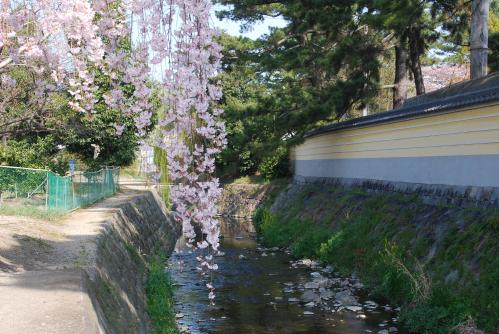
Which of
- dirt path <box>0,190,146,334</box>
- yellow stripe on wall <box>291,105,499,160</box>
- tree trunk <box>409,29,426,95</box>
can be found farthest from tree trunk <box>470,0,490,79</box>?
dirt path <box>0,190,146,334</box>

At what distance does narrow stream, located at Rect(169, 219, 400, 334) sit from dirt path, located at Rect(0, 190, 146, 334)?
104 inches

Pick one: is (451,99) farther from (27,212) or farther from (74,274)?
(27,212)

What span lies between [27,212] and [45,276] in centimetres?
683

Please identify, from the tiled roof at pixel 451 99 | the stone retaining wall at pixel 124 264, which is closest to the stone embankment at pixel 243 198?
the stone retaining wall at pixel 124 264

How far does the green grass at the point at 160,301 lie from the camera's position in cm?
923

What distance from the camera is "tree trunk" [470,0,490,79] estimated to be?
48.7ft

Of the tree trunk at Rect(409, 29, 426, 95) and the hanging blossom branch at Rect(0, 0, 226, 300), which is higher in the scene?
the tree trunk at Rect(409, 29, 426, 95)

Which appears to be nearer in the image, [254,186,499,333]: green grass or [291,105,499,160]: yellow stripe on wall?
[254,186,499,333]: green grass

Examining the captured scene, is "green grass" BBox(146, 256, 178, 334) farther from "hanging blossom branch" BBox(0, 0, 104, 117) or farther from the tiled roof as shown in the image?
the tiled roof

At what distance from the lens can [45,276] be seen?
291 inches

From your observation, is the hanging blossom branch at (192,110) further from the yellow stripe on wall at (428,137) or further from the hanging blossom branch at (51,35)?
the yellow stripe on wall at (428,137)

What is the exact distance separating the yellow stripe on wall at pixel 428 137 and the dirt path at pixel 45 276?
7.96 metres

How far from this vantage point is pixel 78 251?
384 inches

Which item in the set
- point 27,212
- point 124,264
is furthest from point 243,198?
point 124,264
